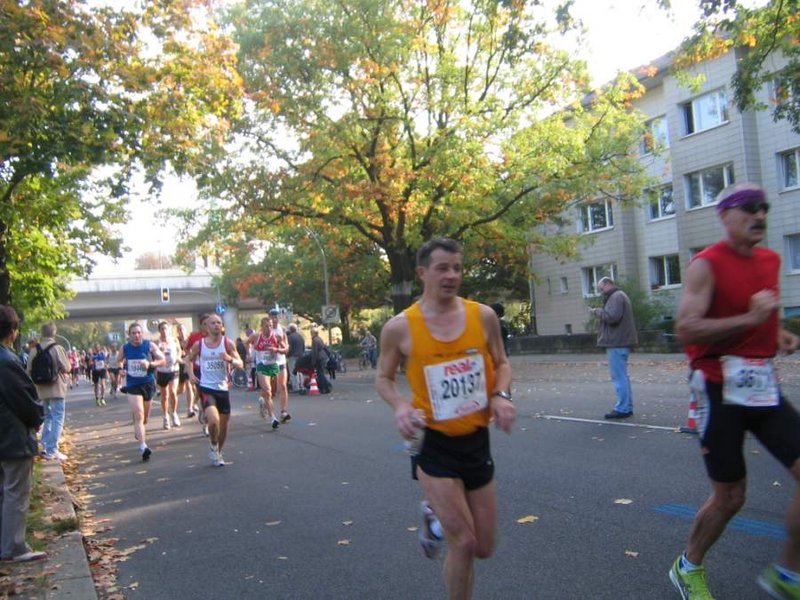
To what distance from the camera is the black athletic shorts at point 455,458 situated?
3623 mm

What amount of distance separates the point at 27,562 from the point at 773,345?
4963 mm

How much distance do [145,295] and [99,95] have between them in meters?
46.5

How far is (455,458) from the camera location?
12.0 feet

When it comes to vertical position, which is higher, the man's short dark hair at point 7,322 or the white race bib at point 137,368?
the man's short dark hair at point 7,322

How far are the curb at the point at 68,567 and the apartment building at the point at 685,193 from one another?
2350 cm

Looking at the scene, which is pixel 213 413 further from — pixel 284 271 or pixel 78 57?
pixel 284 271

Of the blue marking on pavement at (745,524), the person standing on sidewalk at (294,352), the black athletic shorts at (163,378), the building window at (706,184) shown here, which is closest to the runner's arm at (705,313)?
the blue marking on pavement at (745,524)

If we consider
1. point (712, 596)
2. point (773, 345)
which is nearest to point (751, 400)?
point (773, 345)

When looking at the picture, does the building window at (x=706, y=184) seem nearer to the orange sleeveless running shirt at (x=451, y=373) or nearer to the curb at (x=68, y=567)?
the curb at (x=68, y=567)

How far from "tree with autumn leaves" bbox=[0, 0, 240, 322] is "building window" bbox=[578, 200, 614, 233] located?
27.6 m

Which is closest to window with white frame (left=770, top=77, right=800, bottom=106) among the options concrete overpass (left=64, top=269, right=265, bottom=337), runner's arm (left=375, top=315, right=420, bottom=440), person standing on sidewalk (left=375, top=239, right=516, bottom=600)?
person standing on sidewalk (left=375, top=239, right=516, bottom=600)

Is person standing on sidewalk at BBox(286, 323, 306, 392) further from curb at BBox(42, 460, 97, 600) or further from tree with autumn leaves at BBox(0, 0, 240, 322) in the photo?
curb at BBox(42, 460, 97, 600)

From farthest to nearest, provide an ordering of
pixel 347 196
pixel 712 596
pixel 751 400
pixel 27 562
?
pixel 347 196 < pixel 27 562 < pixel 712 596 < pixel 751 400

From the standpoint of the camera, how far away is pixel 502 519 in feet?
20.2
